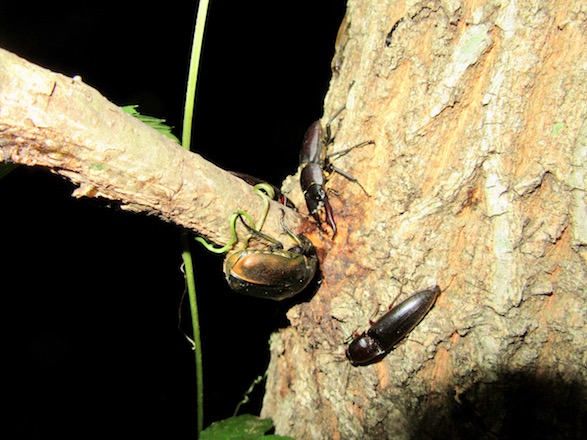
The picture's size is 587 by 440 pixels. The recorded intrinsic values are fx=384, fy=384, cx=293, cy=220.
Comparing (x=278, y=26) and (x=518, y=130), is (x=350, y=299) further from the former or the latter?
A: (x=278, y=26)

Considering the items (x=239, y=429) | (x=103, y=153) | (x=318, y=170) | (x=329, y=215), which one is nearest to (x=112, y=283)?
(x=239, y=429)

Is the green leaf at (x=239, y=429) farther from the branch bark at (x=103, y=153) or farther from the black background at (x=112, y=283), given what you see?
the black background at (x=112, y=283)

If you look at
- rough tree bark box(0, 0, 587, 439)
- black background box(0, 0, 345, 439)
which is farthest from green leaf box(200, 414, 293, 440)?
black background box(0, 0, 345, 439)

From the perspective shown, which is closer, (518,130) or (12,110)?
(12,110)

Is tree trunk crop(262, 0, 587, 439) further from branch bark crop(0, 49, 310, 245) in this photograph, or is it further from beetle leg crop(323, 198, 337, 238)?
branch bark crop(0, 49, 310, 245)

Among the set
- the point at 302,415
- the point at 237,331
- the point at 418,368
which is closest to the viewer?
the point at 418,368

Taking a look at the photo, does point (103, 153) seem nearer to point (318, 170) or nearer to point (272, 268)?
point (272, 268)

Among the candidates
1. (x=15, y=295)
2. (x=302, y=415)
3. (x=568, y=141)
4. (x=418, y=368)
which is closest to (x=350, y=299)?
(x=418, y=368)
